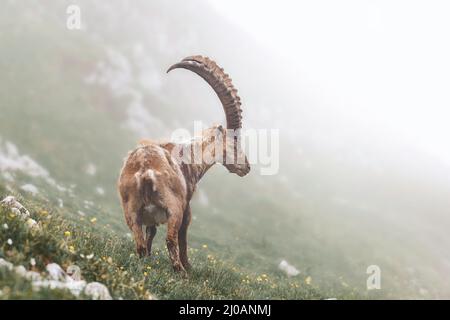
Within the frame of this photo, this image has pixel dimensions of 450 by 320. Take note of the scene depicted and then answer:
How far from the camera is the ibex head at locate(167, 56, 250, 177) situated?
9.12m

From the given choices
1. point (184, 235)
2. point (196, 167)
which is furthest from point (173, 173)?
point (184, 235)

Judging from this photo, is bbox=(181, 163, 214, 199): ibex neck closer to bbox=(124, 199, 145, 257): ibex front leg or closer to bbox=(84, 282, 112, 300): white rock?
bbox=(124, 199, 145, 257): ibex front leg

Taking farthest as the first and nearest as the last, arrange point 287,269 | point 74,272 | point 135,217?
point 287,269
point 135,217
point 74,272

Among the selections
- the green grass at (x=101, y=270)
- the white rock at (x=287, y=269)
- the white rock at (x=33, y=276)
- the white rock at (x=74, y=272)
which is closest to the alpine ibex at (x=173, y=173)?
the green grass at (x=101, y=270)

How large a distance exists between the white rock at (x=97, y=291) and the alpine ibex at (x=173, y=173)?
2.41 metres

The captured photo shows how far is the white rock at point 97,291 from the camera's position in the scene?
547 cm

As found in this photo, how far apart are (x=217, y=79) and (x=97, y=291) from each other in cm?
540

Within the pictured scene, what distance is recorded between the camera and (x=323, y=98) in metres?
Result: 95.7

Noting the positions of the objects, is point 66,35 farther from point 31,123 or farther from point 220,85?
point 220,85

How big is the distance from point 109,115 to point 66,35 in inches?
536

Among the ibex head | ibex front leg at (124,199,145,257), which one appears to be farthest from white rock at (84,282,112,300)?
the ibex head

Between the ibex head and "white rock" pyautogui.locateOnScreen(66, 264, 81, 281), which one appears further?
the ibex head

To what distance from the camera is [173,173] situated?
8438mm

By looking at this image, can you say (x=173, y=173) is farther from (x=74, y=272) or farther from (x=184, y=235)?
(x=74, y=272)
